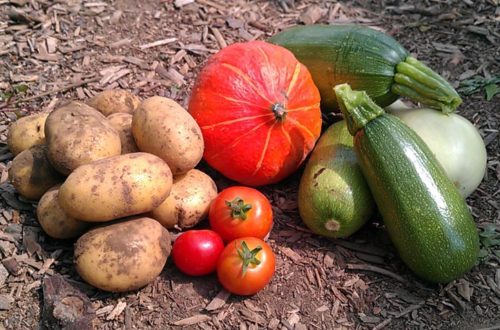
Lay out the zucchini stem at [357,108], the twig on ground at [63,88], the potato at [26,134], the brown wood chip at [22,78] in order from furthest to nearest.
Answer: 1. the brown wood chip at [22,78]
2. the twig on ground at [63,88]
3. the potato at [26,134]
4. the zucchini stem at [357,108]

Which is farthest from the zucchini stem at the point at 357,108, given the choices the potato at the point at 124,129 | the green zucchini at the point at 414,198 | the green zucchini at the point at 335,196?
the potato at the point at 124,129

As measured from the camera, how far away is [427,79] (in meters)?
3.89

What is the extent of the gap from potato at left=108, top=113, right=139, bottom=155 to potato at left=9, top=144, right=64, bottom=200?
396 mm

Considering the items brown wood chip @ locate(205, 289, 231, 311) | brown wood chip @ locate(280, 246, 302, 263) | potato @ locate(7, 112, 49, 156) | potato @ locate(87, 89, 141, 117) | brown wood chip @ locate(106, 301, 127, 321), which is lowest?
brown wood chip @ locate(106, 301, 127, 321)

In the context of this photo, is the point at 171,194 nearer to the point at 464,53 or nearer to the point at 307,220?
the point at 307,220

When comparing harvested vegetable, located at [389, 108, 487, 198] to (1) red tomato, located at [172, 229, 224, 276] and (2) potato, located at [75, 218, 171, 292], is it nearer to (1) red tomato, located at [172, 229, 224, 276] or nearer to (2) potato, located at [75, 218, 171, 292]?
(1) red tomato, located at [172, 229, 224, 276]

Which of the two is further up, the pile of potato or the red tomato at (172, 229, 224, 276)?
the pile of potato

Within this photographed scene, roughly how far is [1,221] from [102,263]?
87 cm

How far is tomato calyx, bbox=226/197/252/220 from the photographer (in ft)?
11.1

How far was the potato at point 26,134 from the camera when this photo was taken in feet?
12.3

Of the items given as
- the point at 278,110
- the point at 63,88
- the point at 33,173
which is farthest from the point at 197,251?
the point at 63,88

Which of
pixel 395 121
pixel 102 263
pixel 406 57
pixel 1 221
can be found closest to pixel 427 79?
pixel 406 57

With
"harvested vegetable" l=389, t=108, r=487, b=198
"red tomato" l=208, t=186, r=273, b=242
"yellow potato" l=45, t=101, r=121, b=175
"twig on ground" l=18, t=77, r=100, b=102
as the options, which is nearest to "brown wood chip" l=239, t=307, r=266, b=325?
"red tomato" l=208, t=186, r=273, b=242

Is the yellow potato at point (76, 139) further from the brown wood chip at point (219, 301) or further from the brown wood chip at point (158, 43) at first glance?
the brown wood chip at point (158, 43)
